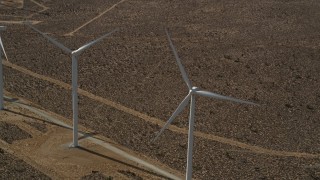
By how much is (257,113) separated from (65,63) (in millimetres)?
18882

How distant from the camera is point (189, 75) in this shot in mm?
48062

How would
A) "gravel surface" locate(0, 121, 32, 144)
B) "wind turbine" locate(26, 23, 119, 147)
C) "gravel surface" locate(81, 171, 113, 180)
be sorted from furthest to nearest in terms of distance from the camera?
"gravel surface" locate(0, 121, 32, 144)
"wind turbine" locate(26, 23, 119, 147)
"gravel surface" locate(81, 171, 113, 180)

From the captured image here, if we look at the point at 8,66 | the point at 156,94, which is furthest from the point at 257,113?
the point at 8,66

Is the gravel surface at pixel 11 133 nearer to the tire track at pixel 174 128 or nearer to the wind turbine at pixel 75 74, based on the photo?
the wind turbine at pixel 75 74

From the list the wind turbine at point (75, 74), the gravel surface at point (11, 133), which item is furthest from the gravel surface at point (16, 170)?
the wind turbine at point (75, 74)

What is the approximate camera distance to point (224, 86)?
45.8 m

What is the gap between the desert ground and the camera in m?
35.2

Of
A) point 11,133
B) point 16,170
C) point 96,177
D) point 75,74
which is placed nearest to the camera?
point 96,177

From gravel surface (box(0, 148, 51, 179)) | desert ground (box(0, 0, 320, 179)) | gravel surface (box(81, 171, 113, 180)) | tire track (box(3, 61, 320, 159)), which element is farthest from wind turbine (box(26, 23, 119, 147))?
tire track (box(3, 61, 320, 159))

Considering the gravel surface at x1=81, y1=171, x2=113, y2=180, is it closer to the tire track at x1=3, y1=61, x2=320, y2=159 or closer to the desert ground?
the desert ground

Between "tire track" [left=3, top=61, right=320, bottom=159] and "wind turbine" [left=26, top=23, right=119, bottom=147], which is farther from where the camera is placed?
"tire track" [left=3, top=61, right=320, bottom=159]

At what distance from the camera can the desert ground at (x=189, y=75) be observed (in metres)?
35.2

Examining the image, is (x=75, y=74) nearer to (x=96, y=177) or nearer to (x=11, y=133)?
(x=96, y=177)

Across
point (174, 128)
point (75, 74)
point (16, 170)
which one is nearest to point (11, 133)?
point (16, 170)
